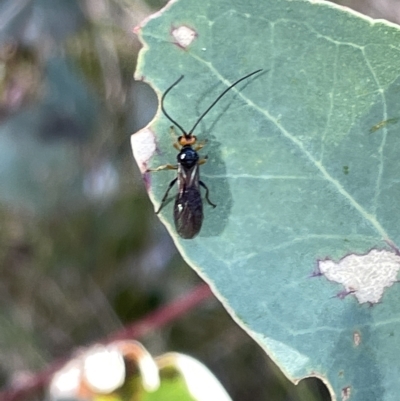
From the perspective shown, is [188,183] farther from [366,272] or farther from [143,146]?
[366,272]

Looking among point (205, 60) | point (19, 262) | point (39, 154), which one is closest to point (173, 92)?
point (205, 60)

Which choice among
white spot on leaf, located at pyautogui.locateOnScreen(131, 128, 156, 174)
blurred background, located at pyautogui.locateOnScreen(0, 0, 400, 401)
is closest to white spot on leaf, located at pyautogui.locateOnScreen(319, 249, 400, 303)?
white spot on leaf, located at pyautogui.locateOnScreen(131, 128, 156, 174)

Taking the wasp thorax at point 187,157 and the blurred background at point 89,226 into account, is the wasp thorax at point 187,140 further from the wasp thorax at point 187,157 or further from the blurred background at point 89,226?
the blurred background at point 89,226

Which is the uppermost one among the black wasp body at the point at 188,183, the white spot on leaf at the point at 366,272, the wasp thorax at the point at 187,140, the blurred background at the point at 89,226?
the wasp thorax at the point at 187,140

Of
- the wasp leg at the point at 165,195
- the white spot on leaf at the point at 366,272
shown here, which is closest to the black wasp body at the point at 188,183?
the wasp leg at the point at 165,195

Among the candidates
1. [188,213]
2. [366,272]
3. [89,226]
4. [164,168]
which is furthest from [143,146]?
[89,226]

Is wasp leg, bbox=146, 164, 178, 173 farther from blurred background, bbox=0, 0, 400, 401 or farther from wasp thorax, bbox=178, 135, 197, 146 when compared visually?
blurred background, bbox=0, 0, 400, 401
